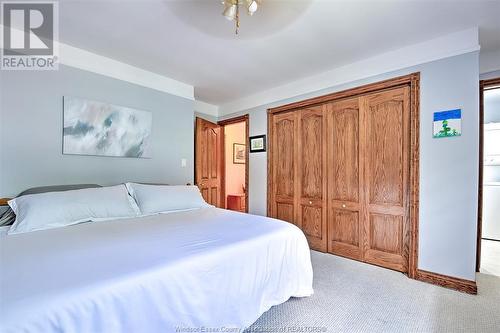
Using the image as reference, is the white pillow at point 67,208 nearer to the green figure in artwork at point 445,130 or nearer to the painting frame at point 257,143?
the painting frame at point 257,143

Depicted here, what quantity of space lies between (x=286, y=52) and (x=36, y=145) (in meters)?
2.72

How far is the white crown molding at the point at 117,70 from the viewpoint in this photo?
97.3 inches

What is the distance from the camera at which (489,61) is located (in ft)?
8.35

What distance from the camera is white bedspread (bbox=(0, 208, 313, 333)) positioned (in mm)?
878

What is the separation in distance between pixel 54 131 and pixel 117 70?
39.3 inches

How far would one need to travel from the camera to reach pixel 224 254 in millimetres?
1359

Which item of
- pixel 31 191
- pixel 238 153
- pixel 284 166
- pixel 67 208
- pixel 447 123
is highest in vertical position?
pixel 447 123

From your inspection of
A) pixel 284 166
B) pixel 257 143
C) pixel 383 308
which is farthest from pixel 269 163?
pixel 383 308

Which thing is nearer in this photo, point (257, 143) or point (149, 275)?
point (149, 275)

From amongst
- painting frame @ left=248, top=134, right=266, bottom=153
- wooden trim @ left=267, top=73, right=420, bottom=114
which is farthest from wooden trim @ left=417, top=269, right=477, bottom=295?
painting frame @ left=248, top=134, right=266, bottom=153

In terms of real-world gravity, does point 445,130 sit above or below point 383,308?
above

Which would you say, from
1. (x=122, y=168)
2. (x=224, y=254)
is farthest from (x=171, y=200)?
(x=224, y=254)

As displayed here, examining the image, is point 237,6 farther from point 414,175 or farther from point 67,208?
point 414,175

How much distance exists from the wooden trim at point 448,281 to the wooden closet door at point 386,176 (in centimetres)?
17
